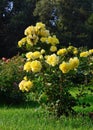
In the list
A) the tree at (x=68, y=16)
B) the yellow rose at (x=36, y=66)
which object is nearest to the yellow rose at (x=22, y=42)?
the yellow rose at (x=36, y=66)

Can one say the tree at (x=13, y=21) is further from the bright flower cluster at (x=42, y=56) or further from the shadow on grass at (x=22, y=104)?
Result: the bright flower cluster at (x=42, y=56)

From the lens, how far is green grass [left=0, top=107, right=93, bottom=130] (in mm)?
5961

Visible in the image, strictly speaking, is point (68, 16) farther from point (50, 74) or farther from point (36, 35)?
point (50, 74)

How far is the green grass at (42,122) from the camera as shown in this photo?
5.96m

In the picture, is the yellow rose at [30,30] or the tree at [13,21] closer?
the yellow rose at [30,30]

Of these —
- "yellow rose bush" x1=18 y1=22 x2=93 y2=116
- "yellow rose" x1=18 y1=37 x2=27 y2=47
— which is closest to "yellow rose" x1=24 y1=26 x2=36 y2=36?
"yellow rose bush" x1=18 y1=22 x2=93 y2=116

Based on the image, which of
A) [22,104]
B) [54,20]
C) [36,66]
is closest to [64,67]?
[36,66]

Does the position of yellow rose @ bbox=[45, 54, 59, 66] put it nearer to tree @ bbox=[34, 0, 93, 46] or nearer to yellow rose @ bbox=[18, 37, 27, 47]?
yellow rose @ bbox=[18, 37, 27, 47]

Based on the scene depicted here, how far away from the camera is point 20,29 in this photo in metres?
36.1

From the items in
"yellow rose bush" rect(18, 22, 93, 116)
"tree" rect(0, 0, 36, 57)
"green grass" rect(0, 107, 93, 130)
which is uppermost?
"tree" rect(0, 0, 36, 57)

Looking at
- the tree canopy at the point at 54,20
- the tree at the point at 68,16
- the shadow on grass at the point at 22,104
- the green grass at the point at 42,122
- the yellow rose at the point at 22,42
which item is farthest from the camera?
the tree at the point at 68,16

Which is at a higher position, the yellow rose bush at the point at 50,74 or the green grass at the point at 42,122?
the yellow rose bush at the point at 50,74

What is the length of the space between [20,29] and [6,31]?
1.11m

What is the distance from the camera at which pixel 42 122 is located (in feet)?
21.1
